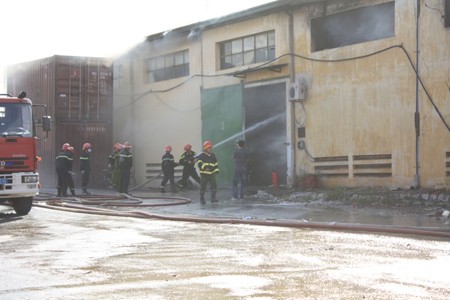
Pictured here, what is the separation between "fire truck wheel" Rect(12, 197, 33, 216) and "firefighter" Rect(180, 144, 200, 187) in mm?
7015

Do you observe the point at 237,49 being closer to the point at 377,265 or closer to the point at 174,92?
the point at 174,92

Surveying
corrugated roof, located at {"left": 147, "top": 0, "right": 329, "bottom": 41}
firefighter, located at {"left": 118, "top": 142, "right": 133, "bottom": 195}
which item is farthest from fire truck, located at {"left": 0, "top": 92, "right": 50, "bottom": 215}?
corrugated roof, located at {"left": 147, "top": 0, "right": 329, "bottom": 41}

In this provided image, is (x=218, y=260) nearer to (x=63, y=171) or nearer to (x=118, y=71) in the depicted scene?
(x=63, y=171)

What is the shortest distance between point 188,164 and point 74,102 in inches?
201

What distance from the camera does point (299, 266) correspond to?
254 inches

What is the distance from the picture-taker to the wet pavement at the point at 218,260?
5266mm

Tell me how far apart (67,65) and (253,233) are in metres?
13.5

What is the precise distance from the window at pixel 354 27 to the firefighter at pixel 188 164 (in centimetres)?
521

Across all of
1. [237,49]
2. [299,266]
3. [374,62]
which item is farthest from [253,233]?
[237,49]

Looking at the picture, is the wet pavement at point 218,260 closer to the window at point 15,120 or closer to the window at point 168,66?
the window at point 15,120

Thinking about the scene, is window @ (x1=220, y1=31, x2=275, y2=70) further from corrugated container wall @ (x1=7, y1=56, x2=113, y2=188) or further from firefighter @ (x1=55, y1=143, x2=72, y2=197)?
firefighter @ (x1=55, y1=143, x2=72, y2=197)

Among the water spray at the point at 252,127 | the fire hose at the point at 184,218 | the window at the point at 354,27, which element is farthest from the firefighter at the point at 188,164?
Result: the window at the point at 354,27

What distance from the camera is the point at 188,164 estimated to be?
1911 centimetres

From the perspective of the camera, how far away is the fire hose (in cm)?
930
